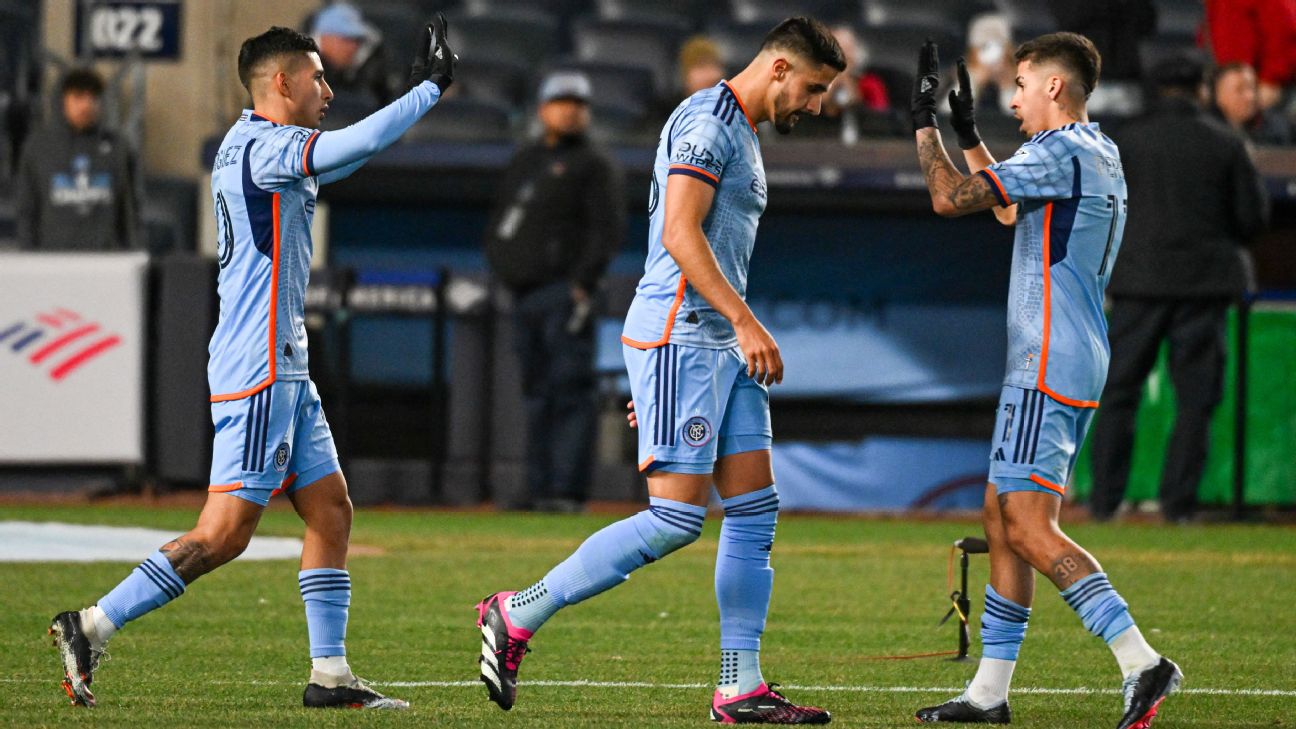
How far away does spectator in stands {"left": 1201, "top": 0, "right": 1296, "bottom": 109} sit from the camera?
1464 cm

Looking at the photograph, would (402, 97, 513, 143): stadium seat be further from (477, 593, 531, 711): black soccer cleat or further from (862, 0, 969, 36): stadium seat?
(477, 593, 531, 711): black soccer cleat

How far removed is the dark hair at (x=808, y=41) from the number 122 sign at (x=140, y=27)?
383 inches

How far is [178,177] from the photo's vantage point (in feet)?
56.2

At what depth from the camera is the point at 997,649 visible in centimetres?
615

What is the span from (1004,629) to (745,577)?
0.76 meters

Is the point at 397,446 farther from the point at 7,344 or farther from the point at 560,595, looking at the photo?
the point at 560,595

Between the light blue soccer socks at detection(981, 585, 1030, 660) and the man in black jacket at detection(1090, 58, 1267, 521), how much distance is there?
23.0 feet

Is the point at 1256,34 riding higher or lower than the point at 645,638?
higher

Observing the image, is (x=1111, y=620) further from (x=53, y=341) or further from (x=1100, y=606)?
(x=53, y=341)

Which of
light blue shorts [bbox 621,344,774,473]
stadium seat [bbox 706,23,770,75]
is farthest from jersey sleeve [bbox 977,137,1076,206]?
stadium seat [bbox 706,23,770,75]

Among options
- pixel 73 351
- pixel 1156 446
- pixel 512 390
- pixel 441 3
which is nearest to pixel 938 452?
pixel 1156 446

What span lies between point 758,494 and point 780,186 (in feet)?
28.7

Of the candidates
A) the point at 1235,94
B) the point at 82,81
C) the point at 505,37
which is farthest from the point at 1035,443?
the point at 505,37

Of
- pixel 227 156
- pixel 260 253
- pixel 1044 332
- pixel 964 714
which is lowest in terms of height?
pixel 964 714
